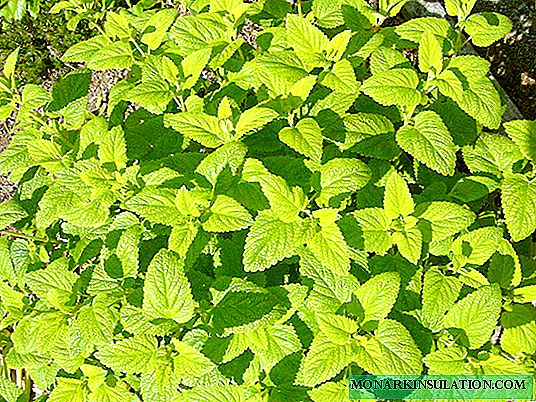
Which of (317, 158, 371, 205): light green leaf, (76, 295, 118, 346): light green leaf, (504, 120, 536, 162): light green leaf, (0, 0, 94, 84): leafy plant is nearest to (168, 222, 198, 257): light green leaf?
(76, 295, 118, 346): light green leaf

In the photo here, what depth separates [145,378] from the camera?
1.52 m

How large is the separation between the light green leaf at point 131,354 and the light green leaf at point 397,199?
703 millimetres

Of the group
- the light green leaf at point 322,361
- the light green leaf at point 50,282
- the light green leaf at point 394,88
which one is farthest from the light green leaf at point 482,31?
the light green leaf at point 50,282

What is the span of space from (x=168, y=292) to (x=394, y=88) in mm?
832

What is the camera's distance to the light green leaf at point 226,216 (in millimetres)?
1542

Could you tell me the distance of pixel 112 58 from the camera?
1939 millimetres

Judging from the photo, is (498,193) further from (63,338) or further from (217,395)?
(63,338)

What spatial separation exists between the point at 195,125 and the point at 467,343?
0.94 m

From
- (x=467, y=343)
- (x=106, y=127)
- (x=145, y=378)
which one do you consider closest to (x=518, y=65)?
(x=467, y=343)

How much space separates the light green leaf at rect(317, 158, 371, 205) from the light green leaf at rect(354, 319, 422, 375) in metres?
0.36

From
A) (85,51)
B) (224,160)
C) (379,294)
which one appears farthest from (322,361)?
(85,51)

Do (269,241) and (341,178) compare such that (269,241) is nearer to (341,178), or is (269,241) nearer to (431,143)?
(341,178)

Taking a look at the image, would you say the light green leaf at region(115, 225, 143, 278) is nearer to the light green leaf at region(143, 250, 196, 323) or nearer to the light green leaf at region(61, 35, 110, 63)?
the light green leaf at region(143, 250, 196, 323)

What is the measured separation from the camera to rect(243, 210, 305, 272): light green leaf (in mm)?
1531
